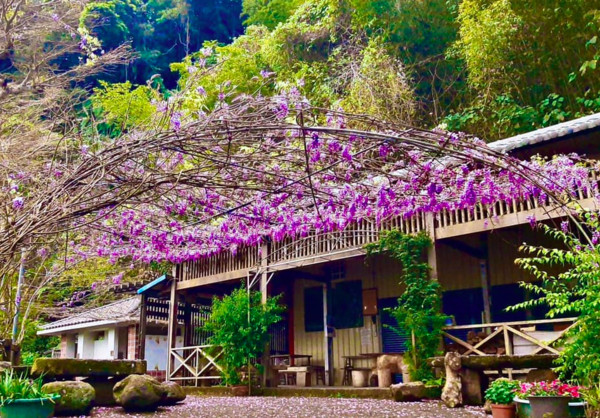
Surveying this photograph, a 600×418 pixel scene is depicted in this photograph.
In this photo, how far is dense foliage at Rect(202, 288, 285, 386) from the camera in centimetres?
1072

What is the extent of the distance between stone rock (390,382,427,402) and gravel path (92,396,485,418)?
0.60 feet

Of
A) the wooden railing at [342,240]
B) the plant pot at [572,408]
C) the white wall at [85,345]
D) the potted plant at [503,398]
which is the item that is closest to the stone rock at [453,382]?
the potted plant at [503,398]

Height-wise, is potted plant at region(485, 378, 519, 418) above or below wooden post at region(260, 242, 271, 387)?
below

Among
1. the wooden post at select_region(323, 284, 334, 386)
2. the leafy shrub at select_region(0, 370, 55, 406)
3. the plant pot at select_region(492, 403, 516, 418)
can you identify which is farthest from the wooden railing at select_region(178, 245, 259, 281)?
the plant pot at select_region(492, 403, 516, 418)

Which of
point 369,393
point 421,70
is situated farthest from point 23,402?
point 421,70

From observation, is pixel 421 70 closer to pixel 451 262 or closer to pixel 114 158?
pixel 451 262

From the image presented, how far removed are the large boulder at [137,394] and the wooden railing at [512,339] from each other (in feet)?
14.5

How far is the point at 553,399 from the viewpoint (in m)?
4.86

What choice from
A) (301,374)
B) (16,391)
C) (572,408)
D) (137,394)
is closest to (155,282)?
(301,374)

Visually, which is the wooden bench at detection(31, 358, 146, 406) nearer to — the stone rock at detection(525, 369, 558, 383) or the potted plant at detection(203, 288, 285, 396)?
the potted plant at detection(203, 288, 285, 396)

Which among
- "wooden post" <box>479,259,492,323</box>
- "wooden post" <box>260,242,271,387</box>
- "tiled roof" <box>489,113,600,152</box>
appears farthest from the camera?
"wooden post" <box>260,242,271,387</box>

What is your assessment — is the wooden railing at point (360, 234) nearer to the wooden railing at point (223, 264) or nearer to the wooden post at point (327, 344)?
the wooden railing at point (223, 264)

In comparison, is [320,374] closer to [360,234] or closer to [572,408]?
[360,234]

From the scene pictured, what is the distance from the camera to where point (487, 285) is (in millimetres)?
10430
